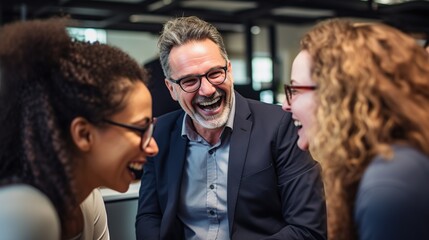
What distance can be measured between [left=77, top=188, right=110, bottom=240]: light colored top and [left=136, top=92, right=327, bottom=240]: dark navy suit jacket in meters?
0.32

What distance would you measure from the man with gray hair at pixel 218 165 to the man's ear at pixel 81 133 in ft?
2.21

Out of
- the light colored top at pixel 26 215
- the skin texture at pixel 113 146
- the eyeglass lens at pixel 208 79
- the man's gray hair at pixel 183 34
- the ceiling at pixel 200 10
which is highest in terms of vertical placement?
the ceiling at pixel 200 10

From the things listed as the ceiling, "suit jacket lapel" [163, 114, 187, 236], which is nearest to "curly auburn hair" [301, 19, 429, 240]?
"suit jacket lapel" [163, 114, 187, 236]

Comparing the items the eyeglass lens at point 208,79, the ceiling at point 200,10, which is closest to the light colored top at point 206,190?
the eyeglass lens at point 208,79

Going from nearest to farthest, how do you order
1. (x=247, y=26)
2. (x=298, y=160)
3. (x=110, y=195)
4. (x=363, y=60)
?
(x=363, y=60)
(x=298, y=160)
(x=110, y=195)
(x=247, y=26)

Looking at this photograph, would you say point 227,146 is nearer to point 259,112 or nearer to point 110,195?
point 259,112

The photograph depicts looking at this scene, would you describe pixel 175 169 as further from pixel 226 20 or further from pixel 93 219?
pixel 226 20

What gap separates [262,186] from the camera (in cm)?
174

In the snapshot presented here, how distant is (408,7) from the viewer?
4.65m

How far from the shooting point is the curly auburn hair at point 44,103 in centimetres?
112

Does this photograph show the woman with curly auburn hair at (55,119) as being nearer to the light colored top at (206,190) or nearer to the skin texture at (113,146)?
the skin texture at (113,146)

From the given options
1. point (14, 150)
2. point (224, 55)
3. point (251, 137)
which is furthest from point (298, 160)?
point (14, 150)

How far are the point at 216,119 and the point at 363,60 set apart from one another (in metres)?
0.81

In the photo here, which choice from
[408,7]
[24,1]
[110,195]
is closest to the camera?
[110,195]
